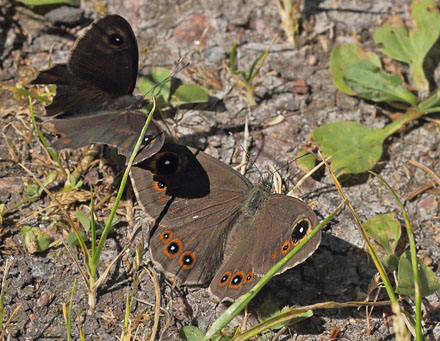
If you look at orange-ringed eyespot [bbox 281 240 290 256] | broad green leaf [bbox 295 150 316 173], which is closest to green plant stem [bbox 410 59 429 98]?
broad green leaf [bbox 295 150 316 173]

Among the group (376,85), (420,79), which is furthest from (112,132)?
(420,79)

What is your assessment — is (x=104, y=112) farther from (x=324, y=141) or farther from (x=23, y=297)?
(x=324, y=141)

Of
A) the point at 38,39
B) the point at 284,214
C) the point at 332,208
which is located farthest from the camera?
the point at 38,39

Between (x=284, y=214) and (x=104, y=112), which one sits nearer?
(x=284, y=214)

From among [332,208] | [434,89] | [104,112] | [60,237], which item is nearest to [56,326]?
[60,237]

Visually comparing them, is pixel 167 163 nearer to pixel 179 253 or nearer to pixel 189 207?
pixel 189 207

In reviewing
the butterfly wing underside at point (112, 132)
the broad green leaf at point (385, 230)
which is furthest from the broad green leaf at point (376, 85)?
the butterfly wing underside at point (112, 132)

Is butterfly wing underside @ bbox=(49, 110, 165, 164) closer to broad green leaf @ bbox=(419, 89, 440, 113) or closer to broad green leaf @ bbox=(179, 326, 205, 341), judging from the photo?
broad green leaf @ bbox=(179, 326, 205, 341)
